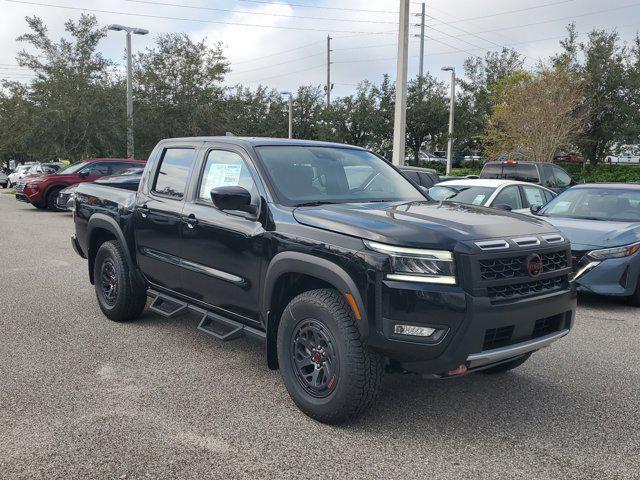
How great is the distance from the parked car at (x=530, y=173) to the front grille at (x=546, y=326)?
1081 centimetres

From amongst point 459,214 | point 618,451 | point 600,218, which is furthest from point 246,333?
point 600,218

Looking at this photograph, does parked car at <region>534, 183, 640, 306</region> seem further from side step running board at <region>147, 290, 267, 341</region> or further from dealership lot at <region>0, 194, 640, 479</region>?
side step running board at <region>147, 290, 267, 341</region>

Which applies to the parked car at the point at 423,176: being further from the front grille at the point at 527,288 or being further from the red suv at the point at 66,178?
the front grille at the point at 527,288

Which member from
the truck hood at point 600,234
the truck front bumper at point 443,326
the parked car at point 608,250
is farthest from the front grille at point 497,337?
the truck hood at point 600,234

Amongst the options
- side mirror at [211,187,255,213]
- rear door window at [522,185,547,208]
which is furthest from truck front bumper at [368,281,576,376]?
rear door window at [522,185,547,208]

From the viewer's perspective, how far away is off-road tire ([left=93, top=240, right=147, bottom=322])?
5.68 meters

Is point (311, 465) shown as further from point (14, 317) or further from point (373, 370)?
point (14, 317)

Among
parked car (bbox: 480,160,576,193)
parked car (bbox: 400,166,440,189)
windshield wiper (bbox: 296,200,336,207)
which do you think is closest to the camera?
windshield wiper (bbox: 296,200,336,207)

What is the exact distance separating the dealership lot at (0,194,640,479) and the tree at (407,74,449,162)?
29.9 meters

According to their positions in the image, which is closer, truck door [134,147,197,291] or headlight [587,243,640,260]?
truck door [134,147,197,291]

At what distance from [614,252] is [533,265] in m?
3.70

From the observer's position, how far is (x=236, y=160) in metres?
4.60

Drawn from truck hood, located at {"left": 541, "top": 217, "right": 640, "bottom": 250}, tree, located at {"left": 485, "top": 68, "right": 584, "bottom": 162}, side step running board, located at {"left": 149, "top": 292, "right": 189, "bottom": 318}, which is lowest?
side step running board, located at {"left": 149, "top": 292, "right": 189, "bottom": 318}

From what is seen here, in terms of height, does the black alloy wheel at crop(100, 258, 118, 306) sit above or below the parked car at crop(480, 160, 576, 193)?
below
